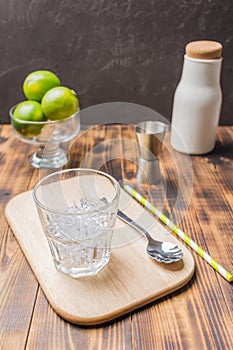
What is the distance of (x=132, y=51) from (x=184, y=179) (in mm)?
467

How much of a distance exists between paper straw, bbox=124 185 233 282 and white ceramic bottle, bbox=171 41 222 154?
0.28m

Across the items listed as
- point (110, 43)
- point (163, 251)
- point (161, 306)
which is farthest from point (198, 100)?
point (161, 306)

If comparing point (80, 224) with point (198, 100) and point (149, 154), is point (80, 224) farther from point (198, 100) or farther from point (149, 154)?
point (198, 100)

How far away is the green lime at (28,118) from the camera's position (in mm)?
1145

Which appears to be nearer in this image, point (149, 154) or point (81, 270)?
point (81, 270)

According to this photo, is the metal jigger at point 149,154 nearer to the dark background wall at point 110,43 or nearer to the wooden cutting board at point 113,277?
the wooden cutting board at point 113,277

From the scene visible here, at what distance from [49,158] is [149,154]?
0.89 feet

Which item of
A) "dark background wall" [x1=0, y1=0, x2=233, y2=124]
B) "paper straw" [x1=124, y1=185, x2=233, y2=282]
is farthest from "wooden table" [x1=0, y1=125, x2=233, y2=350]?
"dark background wall" [x1=0, y1=0, x2=233, y2=124]

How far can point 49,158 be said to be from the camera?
1197 mm

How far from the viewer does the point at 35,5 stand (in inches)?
51.3

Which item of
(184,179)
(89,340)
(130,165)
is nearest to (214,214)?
(184,179)

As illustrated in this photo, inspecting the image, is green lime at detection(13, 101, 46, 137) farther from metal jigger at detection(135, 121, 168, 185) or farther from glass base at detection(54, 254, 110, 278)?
glass base at detection(54, 254, 110, 278)

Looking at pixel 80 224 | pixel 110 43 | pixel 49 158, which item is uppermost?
pixel 110 43

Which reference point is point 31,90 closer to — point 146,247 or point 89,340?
point 146,247
